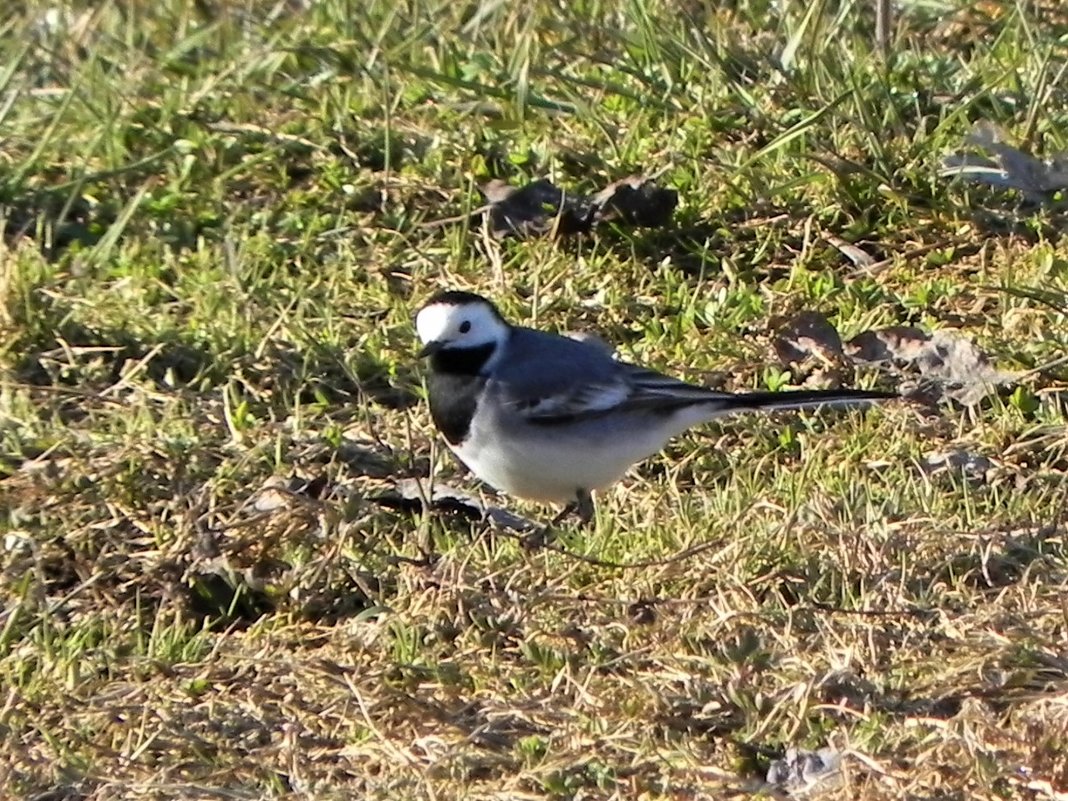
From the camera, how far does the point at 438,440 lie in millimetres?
6098

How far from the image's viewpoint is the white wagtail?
5609 millimetres

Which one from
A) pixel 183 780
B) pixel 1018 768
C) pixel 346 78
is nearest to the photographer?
pixel 1018 768

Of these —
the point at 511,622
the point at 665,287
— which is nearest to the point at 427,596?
the point at 511,622

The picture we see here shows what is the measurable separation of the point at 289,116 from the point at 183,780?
3811mm

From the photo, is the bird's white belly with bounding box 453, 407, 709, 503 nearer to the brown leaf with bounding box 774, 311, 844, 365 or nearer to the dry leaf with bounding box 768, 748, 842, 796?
the brown leaf with bounding box 774, 311, 844, 365

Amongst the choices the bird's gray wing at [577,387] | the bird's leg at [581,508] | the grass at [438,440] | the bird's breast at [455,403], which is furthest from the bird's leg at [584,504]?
the bird's breast at [455,403]

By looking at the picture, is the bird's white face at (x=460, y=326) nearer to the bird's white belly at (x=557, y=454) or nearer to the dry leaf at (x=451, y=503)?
the bird's white belly at (x=557, y=454)

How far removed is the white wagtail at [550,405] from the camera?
221 inches

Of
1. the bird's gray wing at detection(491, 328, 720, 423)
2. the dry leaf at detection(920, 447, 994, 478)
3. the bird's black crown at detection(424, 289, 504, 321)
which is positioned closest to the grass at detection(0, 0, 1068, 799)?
the dry leaf at detection(920, 447, 994, 478)

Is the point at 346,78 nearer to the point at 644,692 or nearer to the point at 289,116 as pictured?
the point at 289,116

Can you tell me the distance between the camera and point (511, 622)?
496 centimetres

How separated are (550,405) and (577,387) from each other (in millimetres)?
91

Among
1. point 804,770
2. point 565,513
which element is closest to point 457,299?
point 565,513

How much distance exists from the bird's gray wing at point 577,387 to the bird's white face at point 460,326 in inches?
3.2
